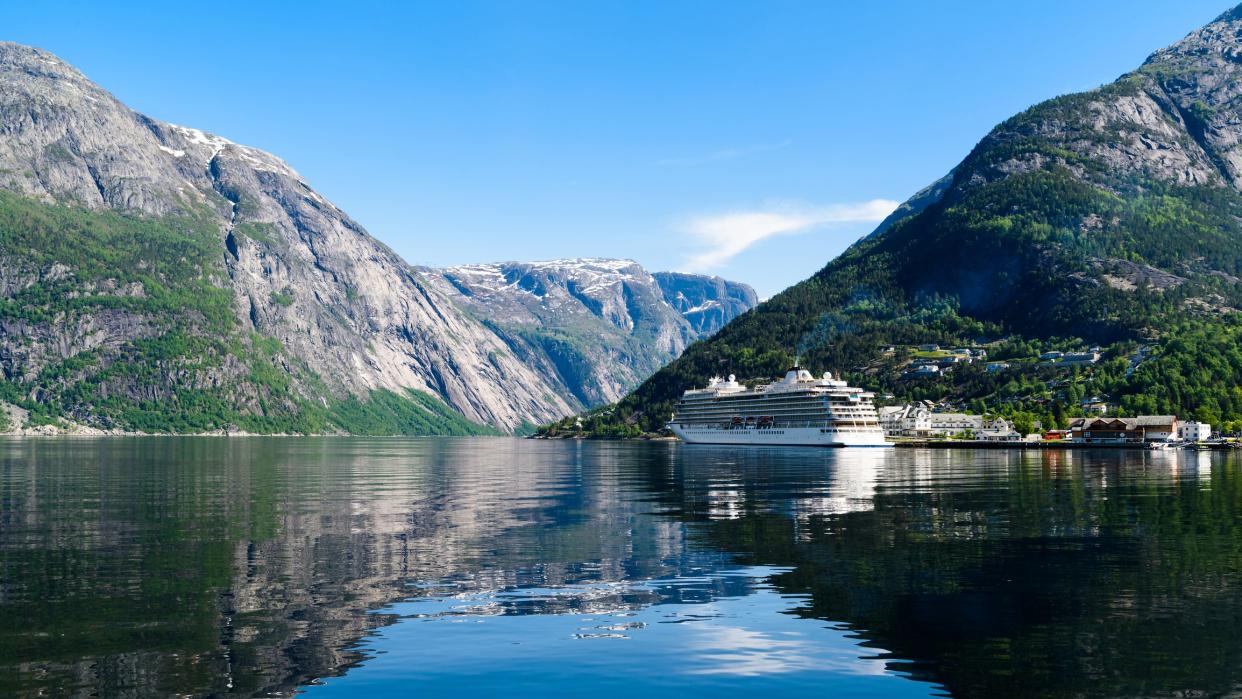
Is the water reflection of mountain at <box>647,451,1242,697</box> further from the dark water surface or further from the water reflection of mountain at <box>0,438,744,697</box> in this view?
the water reflection of mountain at <box>0,438,744,697</box>

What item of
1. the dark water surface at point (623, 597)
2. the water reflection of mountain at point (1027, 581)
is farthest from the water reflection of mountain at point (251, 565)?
the water reflection of mountain at point (1027, 581)

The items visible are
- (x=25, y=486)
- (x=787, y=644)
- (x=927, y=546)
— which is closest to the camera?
(x=787, y=644)

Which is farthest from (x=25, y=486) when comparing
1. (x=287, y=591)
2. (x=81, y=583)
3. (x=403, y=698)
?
(x=403, y=698)

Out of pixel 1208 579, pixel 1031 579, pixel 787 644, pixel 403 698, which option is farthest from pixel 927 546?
pixel 403 698

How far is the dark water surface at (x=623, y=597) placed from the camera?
96.2 feet

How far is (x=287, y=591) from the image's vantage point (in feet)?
138

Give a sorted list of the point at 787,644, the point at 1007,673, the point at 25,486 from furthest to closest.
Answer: the point at 25,486 < the point at 787,644 < the point at 1007,673

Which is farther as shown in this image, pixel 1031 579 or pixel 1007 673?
pixel 1031 579

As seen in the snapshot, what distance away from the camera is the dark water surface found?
96.2 feet

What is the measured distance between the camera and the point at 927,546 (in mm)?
54281

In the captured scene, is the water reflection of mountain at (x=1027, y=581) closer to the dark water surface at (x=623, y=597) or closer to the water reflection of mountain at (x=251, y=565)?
the dark water surface at (x=623, y=597)

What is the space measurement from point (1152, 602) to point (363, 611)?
3052 cm

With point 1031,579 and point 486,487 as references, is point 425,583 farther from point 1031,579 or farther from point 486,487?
point 486,487

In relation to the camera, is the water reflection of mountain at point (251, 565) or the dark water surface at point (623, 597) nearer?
the dark water surface at point (623, 597)
